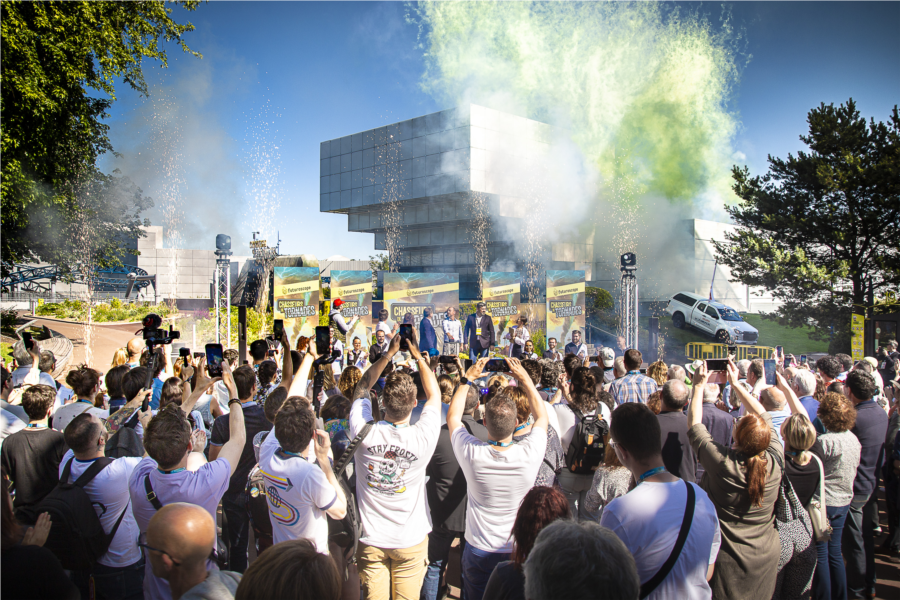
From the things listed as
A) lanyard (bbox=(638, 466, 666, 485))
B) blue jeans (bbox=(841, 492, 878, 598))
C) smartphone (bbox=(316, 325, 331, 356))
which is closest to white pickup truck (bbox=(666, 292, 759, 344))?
blue jeans (bbox=(841, 492, 878, 598))

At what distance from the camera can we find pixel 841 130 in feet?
53.9

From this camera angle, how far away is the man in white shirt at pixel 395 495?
2793 mm

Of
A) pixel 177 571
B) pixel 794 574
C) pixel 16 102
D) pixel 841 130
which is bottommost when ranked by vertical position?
pixel 794 574

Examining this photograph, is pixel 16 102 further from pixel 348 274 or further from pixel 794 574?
pixel 794 574

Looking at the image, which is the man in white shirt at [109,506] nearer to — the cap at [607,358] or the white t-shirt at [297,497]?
the white t-shirt at [297,497]

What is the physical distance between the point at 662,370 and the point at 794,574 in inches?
98.8

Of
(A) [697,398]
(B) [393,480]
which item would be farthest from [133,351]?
(A) [697,398]

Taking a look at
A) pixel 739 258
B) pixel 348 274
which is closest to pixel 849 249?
pixel 739 258

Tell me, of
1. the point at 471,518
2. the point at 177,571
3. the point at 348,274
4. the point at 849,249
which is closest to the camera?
the point at 177,571

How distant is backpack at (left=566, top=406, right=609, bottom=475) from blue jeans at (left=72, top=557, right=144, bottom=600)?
2.63 meters

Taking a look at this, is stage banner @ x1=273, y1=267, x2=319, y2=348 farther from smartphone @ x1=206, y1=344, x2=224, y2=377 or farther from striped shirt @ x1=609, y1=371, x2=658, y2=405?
smartphone @ x1=206, y1=344, x2=224, y2=377

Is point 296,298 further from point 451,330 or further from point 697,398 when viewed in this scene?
point 697,398

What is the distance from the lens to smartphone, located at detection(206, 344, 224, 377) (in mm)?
3115

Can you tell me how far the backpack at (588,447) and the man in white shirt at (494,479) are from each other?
812mm
